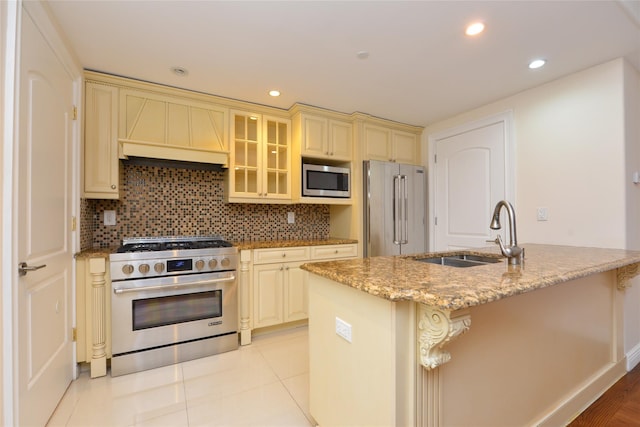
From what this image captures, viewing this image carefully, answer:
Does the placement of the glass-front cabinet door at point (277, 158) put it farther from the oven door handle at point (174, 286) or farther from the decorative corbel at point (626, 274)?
the decorative corbel at point (626, 274)

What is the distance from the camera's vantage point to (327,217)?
371cm

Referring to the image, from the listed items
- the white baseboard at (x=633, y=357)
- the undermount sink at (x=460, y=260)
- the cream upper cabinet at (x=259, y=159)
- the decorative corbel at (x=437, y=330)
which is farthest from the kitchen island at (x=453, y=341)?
the cream upper cabinet at (x=259, y=159)

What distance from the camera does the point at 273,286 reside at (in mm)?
2760

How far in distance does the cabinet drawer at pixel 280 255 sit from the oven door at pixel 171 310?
0.93 feet

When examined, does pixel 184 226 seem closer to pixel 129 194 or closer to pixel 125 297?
pixel 129 194

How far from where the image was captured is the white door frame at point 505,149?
2.80 metres

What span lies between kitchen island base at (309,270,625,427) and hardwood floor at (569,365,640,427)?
0.19 feet

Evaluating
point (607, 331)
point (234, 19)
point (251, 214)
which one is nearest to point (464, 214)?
point (607, 331)

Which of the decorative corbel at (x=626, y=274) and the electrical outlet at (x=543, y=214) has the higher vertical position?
the electrical outlet at (x=543, y=214)

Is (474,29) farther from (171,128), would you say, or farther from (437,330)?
(171,128)

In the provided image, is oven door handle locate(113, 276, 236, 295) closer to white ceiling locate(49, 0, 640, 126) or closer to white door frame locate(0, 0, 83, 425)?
white door frame locate(0, 0, 83, 425)

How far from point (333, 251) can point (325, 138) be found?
4.06ft

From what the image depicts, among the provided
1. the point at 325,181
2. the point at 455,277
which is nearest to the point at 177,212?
the point at 325,181

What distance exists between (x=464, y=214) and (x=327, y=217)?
5.30ft
